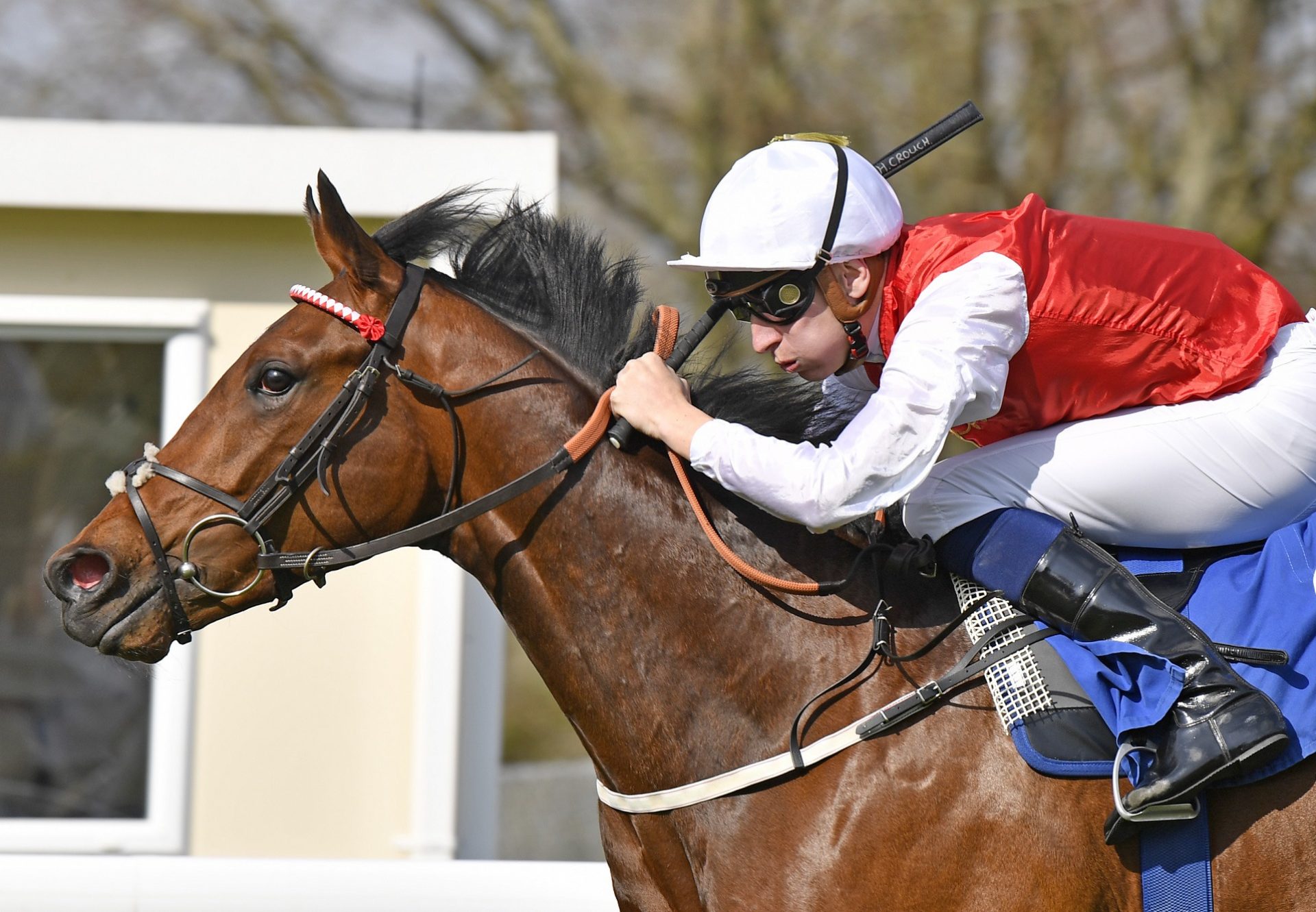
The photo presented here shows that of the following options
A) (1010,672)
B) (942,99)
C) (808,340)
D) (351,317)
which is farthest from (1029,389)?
(942,99)

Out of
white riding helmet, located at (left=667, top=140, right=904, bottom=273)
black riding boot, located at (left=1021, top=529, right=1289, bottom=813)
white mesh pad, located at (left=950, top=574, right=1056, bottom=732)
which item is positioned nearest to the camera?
black riding boot, located at (left=1021, top=529, right=1289, bottom=813)

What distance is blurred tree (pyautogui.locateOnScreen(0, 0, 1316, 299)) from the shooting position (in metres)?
11.0

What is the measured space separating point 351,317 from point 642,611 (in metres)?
0.77

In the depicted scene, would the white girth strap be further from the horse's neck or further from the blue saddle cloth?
the blue saddle cloth

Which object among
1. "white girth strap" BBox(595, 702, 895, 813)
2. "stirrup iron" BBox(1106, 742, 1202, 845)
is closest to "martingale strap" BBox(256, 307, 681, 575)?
"white girth strap" BBox(595, 702, 895, 813)

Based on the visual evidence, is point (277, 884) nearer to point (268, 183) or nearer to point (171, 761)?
point (171, 761)

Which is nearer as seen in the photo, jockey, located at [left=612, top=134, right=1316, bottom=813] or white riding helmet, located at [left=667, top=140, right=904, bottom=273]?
jockey, located at [left=612, top=134, right=1316, bottom=813]

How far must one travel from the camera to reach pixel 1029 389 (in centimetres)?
244

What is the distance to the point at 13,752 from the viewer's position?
19.3 ft

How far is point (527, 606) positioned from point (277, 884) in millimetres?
1634

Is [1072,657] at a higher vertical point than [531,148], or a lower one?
lower

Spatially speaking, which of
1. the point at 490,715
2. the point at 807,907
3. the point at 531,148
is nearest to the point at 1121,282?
the point at 807,907

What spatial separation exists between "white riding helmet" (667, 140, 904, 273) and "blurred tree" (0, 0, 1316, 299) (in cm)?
891

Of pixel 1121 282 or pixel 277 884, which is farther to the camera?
pixel 277 884
